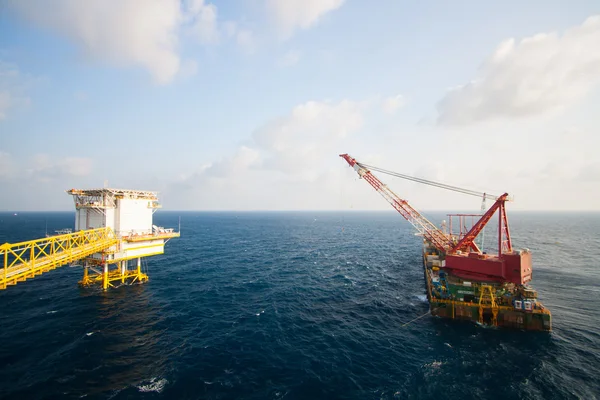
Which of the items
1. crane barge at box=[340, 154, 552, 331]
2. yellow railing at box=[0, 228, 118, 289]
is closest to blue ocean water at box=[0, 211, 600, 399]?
crane barge at box=[340, 154, 552, 331]

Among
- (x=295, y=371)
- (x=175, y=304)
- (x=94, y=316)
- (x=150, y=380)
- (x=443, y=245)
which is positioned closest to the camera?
(x=150, y=380)

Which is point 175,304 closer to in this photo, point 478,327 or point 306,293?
point 306,293

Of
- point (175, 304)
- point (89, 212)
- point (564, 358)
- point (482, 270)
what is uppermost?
point (89, 212)

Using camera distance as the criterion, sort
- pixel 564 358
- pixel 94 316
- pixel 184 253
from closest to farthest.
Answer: pixel 564 358 < pixel 94 316 < pixel 184 253

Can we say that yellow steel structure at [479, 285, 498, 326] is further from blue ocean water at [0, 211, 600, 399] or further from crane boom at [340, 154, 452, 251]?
crane boom at [340, 154, 452, 251]

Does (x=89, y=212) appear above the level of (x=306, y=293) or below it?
above

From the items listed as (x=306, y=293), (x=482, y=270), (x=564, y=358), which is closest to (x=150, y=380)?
(x=306, y=293)

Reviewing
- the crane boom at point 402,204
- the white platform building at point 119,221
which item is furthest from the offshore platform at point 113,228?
the crane boom at point 402,204
